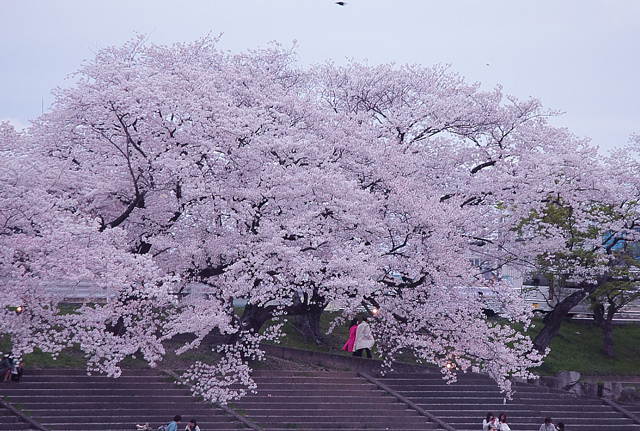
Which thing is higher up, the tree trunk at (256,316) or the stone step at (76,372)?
the tree trunk at (256,316)

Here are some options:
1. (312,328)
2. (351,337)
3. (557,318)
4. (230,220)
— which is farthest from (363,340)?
(557,318)

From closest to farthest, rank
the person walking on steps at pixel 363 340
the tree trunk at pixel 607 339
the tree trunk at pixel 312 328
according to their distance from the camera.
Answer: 1. the person walking on steps at pixel 363 340
2. the tree trunk at pixel 312 328
3. the tree trunk at pixel 607 339

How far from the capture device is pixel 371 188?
23.2m

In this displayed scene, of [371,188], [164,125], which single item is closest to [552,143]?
[371,188]

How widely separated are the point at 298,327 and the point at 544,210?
29.6 feet

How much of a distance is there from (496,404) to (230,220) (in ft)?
29.8

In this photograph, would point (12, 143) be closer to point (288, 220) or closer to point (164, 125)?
point (164, 125)

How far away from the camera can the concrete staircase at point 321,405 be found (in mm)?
19984

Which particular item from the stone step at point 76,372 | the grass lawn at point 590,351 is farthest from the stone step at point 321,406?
the grass lawn at point 590,351

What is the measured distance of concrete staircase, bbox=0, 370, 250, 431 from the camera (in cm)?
1805

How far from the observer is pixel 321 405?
2089cm

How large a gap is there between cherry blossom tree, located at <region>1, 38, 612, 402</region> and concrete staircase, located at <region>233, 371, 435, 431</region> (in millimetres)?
1031

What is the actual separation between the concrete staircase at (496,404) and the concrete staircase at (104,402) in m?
5.96

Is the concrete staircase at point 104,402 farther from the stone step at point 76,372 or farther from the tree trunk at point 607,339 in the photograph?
the tree trunk at point 607,339
